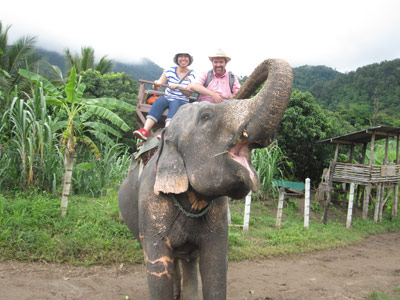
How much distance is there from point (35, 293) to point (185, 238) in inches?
104

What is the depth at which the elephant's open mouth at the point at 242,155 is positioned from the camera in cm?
178

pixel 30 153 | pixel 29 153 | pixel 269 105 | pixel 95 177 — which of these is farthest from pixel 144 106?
pixel 95 177

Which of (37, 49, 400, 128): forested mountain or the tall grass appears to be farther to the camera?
(37, 49, 400, 128): forested mountain

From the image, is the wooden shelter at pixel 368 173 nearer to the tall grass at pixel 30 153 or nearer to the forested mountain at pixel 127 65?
the tall grass at pixel 30 153

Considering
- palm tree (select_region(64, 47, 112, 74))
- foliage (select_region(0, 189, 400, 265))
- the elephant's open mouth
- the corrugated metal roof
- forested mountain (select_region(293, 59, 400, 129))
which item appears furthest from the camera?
forested mountain (select_region(293, 59, 400, 129))

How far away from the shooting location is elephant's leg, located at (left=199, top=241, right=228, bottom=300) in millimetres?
2379

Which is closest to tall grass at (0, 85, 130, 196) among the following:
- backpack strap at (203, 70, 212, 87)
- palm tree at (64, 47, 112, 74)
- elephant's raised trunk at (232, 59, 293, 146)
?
backpack strap at (203, 70, 212, 87)

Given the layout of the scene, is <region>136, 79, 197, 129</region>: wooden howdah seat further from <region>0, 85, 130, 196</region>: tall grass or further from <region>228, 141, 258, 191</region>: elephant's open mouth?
<region>0, 85, 130, 196</region>: tall grass

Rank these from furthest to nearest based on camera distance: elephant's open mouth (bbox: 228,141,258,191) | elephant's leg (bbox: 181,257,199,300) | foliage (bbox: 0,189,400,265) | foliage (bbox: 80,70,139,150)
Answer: foliage (bbox: 80,70,139,150), foliage (bbox: 0,189,400,265), elephant's leg (bbox: 181,257,199,300), elephant's open mouth (bbox: 228,141,258,191)

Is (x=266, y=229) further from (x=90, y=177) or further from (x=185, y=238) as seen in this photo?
(x=185, y=238)

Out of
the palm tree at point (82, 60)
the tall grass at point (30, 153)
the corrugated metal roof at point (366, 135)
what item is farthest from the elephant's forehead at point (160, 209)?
the palm tree at point (82, 60)

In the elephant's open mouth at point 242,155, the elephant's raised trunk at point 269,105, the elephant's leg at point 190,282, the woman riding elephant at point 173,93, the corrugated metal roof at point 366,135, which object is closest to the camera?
the elephant's raised trunk at point 269,105

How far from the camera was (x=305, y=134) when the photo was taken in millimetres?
13445

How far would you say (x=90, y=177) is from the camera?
7.95 m
